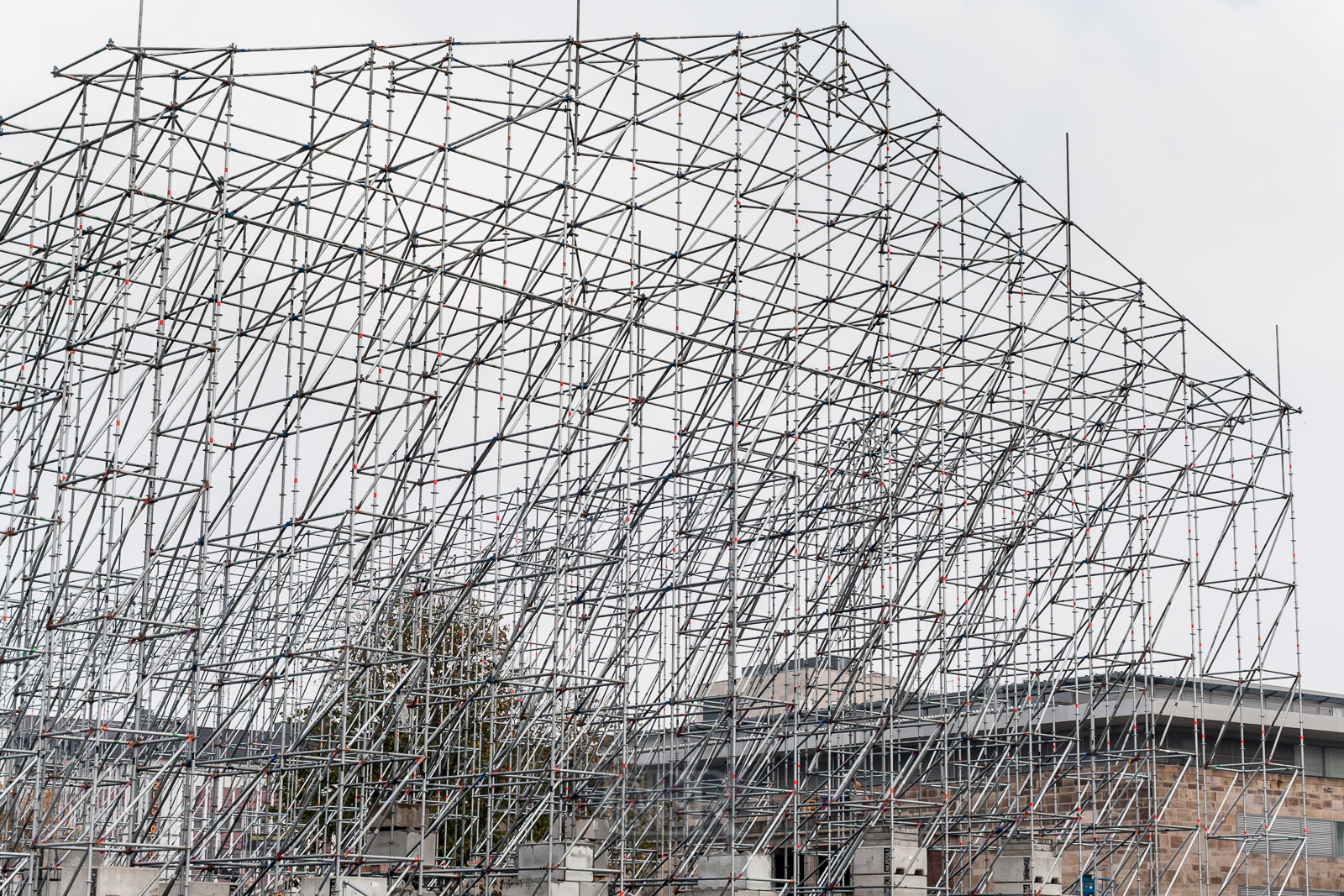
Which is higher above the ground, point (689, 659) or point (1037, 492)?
point (1037, 492)

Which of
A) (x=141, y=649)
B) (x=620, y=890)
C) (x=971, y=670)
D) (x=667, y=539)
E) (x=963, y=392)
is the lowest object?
(x=620, y=890)

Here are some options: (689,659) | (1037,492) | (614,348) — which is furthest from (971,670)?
(614,348)

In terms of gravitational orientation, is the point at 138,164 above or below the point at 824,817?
above

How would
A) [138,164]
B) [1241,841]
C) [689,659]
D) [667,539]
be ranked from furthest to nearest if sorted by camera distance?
[1241,841], [667,539], [689,659], [138,164]

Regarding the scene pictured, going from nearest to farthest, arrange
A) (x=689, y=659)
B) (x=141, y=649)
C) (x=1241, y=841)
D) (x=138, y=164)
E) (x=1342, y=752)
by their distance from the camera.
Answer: (x=141, y=649) → (x=138, y=164) → (x=689, y=659) → (x=1241, y=841) → (x=1342, y=752)

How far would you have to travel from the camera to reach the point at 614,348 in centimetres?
2644

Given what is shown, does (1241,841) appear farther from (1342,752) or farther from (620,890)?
(620,890)

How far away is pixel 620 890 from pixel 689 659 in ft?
20.1

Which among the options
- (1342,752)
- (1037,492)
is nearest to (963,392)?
(1037,492)

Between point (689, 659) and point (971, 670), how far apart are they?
582 cm

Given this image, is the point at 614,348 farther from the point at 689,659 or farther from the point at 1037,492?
the point at 1037,492

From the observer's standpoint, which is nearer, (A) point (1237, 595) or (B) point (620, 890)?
(B) point (620, 890)

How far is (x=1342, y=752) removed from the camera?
1435 inches

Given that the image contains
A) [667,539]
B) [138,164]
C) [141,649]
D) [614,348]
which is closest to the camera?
[141,649]
